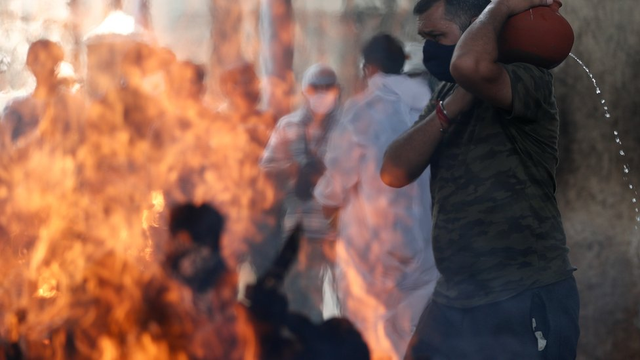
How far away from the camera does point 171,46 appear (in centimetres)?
488

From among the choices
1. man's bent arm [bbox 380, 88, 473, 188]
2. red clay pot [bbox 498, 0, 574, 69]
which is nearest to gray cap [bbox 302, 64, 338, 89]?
man's bent arm [bbox 380, 88, 473, 188]

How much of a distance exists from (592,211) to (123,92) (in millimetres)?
2777

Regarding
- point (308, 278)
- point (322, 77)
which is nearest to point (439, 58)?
point (322, 77)

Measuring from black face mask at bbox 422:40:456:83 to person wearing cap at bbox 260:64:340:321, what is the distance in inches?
65.7

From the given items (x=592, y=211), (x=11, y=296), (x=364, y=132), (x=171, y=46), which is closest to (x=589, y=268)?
(x=592, y=211)

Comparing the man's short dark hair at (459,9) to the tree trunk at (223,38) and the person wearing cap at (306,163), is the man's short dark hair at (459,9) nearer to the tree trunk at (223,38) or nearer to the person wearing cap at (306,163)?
the person wearing cap at (306,163)

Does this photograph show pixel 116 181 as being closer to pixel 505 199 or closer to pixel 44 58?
pixel 44 58

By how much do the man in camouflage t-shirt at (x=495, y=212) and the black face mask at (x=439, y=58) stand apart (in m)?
0.08

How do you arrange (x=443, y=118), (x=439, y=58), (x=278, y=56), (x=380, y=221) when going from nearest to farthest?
(x=443, y=118), (x=439, y=58), (x=380, y=221), (x=278, y=56)

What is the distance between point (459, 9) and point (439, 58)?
0.62 feet

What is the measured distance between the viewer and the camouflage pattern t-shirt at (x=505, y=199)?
8.86 ft

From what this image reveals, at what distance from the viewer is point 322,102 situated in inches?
185

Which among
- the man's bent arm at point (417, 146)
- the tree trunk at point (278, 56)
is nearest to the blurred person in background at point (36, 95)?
the tree trunk at point (278, 56)

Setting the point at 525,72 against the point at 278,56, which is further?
the point at 278,56
